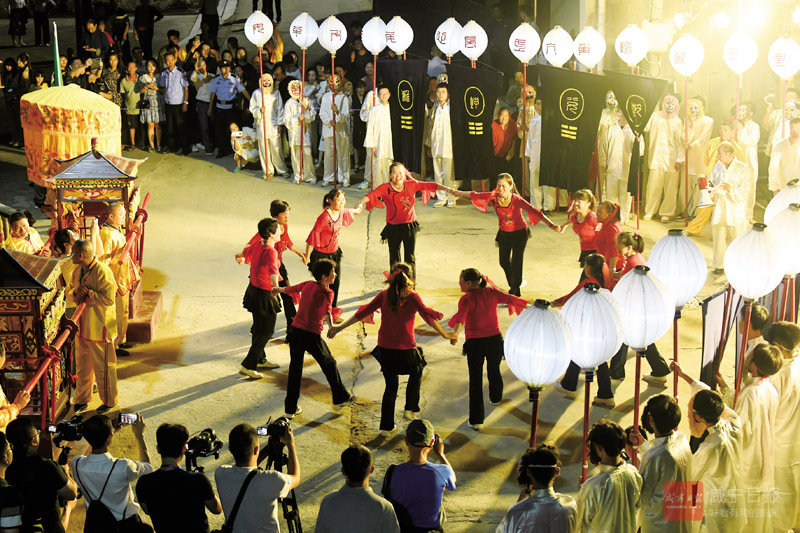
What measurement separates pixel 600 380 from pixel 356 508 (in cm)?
424

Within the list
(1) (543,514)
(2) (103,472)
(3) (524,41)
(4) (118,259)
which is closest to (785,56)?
(3) (524,41)

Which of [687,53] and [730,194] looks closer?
[730,194]

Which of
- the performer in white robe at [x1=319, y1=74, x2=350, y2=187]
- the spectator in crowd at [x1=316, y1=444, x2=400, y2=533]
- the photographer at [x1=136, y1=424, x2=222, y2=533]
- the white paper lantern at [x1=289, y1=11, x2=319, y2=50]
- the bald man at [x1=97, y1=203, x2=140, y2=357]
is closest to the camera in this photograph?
the spectator in crowd at [x1=316, y1=444, x2=400, y2=533]

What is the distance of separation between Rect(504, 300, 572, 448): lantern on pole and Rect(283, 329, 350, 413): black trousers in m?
2.40

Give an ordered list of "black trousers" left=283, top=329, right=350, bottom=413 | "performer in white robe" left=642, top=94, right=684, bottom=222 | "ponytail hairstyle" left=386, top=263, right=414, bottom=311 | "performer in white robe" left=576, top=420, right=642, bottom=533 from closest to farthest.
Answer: "performer in white robe" left=576, top=420, right=642, bottom=533 < "ponytail hairstyle" left=386, top=263, right=414, bottom=311 < "black trousers" left=283, top=329, right=350, bottom=413 < "performer in white robe" left=642, top=94, right=684, bottom=222

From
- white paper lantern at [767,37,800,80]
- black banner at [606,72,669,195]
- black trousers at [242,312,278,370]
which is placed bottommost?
black trousers at [242,312,278,370]

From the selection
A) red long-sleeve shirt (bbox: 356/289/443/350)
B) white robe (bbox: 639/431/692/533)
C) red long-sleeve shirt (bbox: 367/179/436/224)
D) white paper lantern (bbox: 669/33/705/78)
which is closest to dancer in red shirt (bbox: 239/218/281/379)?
red long-sleeve shirt (bbox: 356/289/443/350)

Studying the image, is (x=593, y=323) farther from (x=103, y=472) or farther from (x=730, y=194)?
(x=730, y=194)

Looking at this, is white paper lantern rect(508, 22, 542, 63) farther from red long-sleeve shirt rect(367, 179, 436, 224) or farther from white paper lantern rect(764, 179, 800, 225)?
white paper lantern rect(764, 179, 800, 225)

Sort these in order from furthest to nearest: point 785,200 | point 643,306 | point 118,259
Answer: point 118,259
point 785,200
point 643,306

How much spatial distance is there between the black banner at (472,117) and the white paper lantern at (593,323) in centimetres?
812

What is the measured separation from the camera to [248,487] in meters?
4.96

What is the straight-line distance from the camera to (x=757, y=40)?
15.8m

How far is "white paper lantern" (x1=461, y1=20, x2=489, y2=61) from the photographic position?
543 inches
